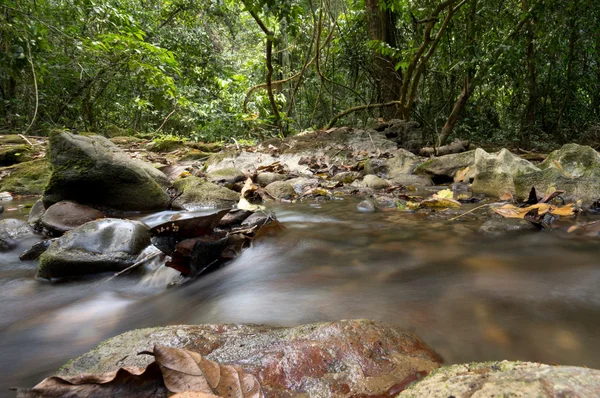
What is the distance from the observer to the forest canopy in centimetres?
577

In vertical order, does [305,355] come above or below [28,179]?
below

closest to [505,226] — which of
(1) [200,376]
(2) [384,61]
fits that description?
(1) [200,376]

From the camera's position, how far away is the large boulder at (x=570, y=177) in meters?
2.71

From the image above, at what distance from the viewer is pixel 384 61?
775 cm

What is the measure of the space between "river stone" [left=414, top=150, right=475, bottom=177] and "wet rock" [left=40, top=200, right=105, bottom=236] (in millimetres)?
3697

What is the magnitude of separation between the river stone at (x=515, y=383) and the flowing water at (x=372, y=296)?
0.33 m

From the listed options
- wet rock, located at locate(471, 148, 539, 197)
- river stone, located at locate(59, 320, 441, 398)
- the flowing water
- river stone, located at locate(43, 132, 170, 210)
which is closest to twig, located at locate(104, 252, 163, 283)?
the flowing water

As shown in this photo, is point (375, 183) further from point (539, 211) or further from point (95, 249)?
point (95, 249)

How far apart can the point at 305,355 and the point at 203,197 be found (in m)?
2.95

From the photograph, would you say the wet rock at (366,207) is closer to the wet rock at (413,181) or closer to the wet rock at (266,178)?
the wet rock at (413,181)

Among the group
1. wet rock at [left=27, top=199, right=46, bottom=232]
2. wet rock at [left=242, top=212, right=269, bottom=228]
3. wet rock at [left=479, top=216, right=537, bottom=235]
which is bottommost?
wet rock at [left=479, top=216, right=537, bottom=235]

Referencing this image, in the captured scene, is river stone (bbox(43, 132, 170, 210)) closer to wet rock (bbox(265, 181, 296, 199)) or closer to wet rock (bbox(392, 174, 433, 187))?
wet rock (bbox(265, 181, 296, 199))

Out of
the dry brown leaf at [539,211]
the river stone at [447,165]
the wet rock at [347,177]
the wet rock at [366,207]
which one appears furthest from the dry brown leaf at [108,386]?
the river stone at [447,165]

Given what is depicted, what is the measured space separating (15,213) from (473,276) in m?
4.27
